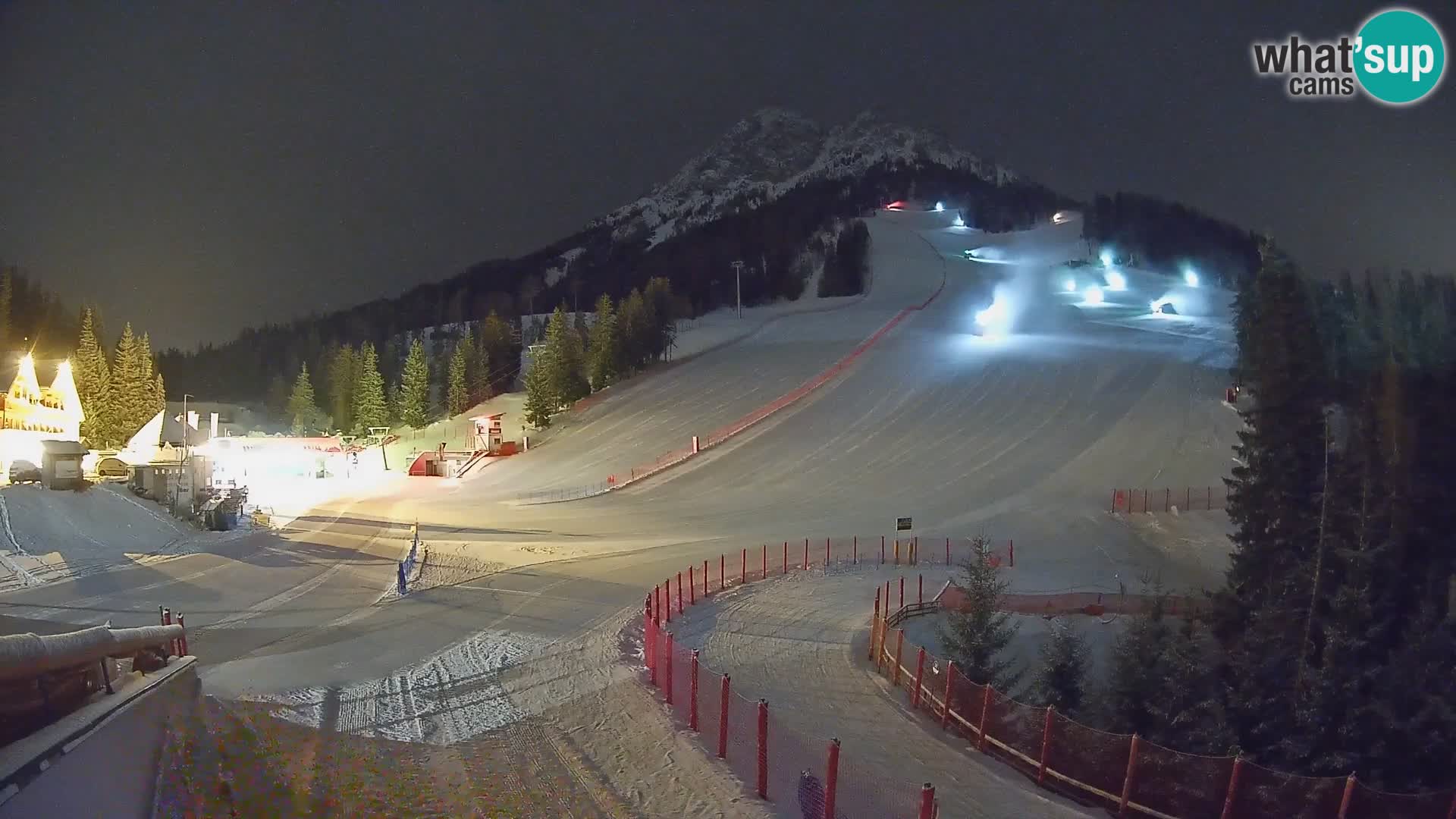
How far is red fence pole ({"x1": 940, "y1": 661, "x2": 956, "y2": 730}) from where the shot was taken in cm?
A: 1147

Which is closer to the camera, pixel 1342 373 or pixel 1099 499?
pixel 1342 373

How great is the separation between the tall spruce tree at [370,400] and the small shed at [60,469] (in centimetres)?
5075

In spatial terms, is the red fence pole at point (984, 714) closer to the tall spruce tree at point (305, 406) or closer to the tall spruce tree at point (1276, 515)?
the tall spruce tree at point (1276, 515)

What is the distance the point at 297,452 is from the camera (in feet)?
166

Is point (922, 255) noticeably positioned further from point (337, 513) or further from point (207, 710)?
point (207, 710)

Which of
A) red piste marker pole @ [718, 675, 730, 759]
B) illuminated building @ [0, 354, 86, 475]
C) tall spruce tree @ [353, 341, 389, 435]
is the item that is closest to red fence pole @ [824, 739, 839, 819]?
red piste marker pole @ [718, 675, 730, 759]

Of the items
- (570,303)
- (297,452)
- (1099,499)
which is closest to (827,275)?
(570,303)

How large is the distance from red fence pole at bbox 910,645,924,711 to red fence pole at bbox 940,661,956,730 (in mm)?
512

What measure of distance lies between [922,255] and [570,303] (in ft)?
210

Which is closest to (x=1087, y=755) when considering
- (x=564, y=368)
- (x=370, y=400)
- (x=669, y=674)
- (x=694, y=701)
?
(x=694, y=701)

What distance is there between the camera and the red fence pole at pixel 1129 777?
358 inches

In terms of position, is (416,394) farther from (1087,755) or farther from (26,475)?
(1087,755)

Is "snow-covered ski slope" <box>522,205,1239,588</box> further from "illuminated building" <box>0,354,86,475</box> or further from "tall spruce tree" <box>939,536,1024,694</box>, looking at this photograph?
"illuminated building" <box>0,354,86,475</box>

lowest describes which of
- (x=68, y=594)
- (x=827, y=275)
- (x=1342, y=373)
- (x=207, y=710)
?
(x=68, y=594)
